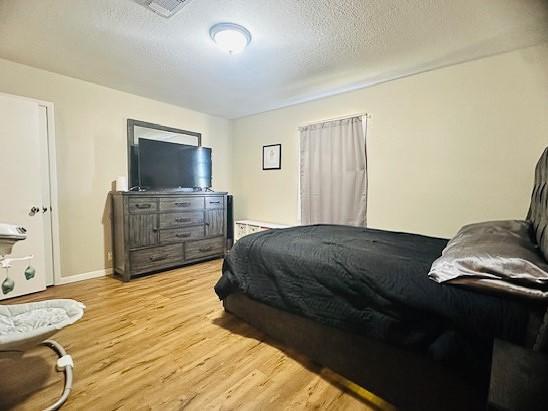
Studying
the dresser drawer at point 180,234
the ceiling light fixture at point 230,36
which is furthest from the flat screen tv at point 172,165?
the ceiling light fixture at point 230,36

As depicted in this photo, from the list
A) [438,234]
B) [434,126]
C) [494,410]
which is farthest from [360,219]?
[494,410]

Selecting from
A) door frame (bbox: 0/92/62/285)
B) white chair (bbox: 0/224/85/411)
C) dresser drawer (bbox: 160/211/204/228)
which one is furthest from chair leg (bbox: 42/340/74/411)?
dresser drawer (bbox: 160/211/204/228)

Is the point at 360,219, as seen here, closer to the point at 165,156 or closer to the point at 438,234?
the point at 438,234

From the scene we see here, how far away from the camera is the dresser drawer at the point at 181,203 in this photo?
3.52 meters

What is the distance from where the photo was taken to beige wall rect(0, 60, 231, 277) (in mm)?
2936

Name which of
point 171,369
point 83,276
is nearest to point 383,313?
point 171,369

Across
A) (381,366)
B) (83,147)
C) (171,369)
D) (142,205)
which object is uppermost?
(83,147)

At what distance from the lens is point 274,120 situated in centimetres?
437

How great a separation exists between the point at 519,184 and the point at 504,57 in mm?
1242

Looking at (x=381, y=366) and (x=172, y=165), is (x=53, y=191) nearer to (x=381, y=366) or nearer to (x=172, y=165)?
(x=172, y=165)

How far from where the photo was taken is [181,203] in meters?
3.70

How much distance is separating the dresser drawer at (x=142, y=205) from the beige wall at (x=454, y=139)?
8.61 feet

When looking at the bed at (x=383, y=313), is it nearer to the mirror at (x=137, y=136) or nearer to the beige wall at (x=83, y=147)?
the beige wall at (x=83, y=147)

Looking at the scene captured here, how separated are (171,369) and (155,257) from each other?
2.05m
